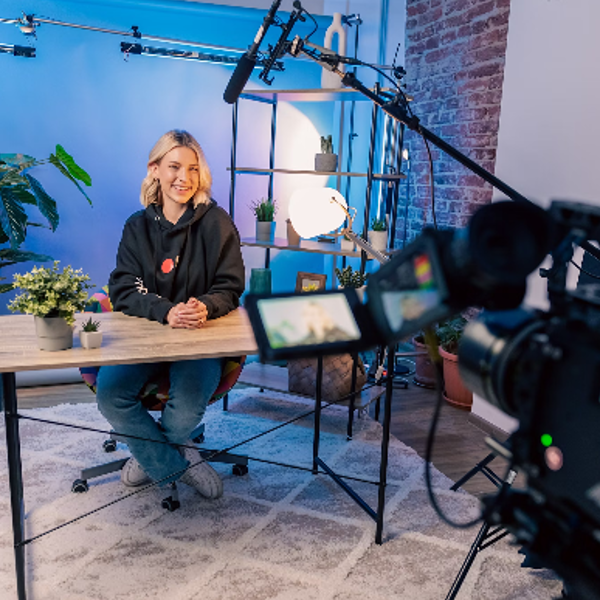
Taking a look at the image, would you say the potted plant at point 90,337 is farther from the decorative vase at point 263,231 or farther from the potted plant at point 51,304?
the decorative vase at point 263,231

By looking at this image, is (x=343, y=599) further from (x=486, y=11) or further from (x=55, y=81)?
(x=55, y=81)

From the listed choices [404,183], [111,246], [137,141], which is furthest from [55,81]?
[404,183]

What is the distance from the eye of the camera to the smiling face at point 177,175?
7.95ft

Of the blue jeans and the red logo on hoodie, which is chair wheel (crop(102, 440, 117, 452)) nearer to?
the blue jeans

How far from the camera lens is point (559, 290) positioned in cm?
63

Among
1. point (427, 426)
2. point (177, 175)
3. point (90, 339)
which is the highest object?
point (177, 175)

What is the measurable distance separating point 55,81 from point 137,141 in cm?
57

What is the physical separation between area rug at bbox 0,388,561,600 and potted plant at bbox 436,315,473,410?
756mm

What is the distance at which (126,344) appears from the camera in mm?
1930

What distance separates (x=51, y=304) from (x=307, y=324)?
1.28 metres

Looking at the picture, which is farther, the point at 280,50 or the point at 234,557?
the point at 234,557

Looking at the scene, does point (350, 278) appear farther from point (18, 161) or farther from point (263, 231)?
point (18, 161)

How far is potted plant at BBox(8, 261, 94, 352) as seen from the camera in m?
1.80

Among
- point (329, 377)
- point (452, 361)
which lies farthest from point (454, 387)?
point (329, 377)
